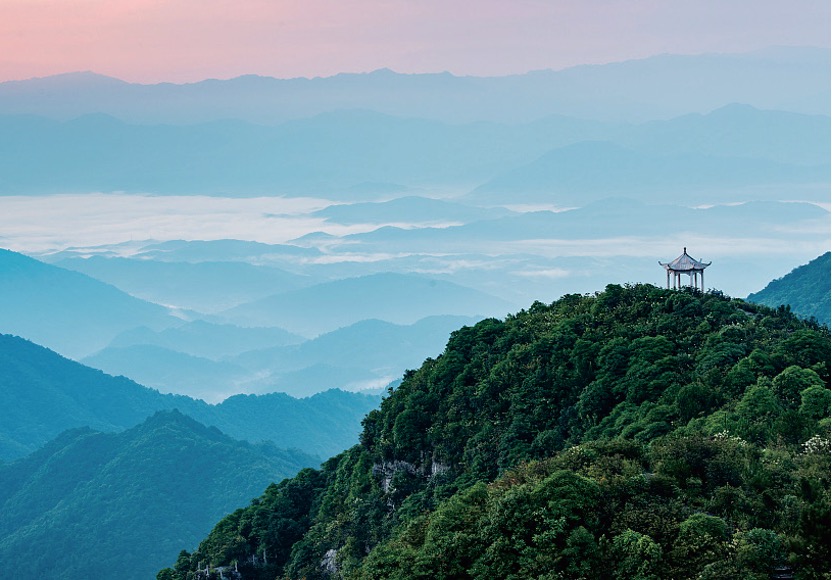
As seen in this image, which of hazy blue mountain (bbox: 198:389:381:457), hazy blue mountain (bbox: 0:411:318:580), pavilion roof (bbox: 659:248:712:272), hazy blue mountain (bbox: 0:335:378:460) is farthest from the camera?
hazy blue mountain (bbox: 0:335:378:460)

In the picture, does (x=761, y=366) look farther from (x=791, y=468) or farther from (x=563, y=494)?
(x=563, y=494)

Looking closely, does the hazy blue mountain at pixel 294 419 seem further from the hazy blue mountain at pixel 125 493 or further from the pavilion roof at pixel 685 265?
the pavilion roof at pixel 685 265

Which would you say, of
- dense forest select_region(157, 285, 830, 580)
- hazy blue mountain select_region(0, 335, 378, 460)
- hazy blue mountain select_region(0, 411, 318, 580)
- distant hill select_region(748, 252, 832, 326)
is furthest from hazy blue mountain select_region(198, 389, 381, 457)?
dense forest select_region(157, 285, 830, 580)

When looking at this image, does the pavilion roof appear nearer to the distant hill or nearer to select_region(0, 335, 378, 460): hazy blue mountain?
the distant hill

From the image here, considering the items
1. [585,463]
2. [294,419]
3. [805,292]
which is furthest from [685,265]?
[294,419]

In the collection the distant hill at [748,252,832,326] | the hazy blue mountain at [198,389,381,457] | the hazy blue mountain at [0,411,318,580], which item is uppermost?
the distant hill at [748,252,832,326]

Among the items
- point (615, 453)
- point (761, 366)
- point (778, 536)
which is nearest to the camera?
point (778, 536)

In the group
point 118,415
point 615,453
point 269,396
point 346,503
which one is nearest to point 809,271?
point 346,503
